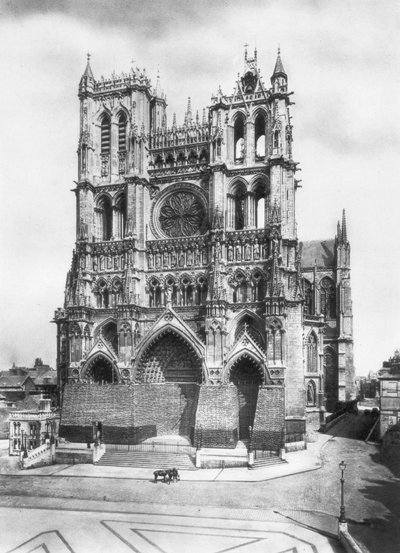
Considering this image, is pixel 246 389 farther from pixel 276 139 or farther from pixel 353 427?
pixel 276 139

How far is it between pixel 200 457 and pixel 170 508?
7.78 meters

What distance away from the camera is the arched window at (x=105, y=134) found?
44000 millimetres

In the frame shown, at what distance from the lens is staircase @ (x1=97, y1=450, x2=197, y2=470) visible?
31.0 m

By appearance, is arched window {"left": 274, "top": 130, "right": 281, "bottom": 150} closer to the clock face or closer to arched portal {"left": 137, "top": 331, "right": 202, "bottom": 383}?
the clock face

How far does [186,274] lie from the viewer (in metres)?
39.6

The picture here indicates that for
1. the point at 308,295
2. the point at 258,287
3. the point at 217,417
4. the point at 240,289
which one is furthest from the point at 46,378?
the point at 217,417

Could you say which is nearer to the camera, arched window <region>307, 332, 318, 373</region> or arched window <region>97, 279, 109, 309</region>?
arched window <region>97, 279, 109, 309</region>

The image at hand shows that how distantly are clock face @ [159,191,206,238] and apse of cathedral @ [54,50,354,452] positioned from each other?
0.11 metres

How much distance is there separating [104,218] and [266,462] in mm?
23329

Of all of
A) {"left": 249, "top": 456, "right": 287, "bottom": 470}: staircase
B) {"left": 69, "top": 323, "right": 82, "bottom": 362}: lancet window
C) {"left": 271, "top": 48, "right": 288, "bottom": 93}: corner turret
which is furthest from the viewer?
{"left": 271, "top": 48, "right": 288, "bottom": 93}: corner turret

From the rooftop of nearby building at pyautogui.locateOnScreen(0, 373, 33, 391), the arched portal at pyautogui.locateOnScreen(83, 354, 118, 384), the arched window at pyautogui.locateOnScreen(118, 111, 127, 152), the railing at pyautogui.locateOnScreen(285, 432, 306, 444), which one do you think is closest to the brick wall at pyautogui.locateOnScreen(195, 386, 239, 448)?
the railing at pyautogui.locateOnScreen(285, 432, 306, 444)

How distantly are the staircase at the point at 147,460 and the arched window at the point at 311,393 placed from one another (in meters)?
19.1

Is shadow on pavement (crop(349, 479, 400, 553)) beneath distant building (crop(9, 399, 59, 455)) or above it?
beneath

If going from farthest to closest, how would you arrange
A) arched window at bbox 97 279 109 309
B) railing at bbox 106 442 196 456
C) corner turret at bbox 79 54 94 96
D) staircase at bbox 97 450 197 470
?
corner turret at bbox 79 54 94 96, arched window at bbox 97 279 109 309, railing at bbox 106 442 196 456, staircase at bbox 97 450 197 470
